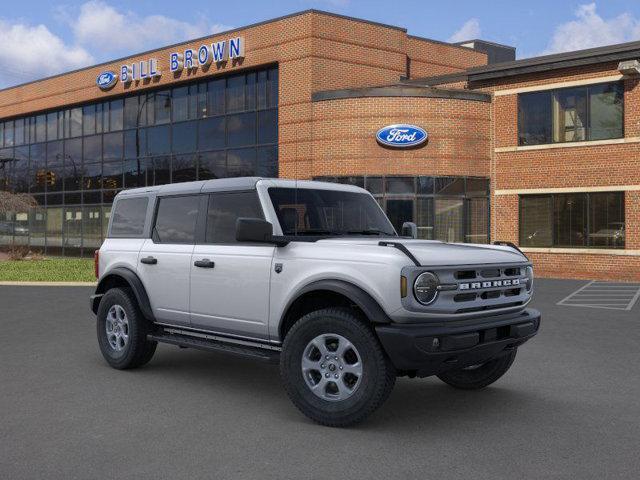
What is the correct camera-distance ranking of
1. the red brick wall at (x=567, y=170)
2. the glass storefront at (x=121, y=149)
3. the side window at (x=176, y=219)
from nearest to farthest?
1. the side window at (x=176, y=219)
2. the red brick wall at (x=567, y=170)
3. the glass storefront at (x=121, y=149)

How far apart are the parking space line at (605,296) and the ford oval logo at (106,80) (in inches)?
905

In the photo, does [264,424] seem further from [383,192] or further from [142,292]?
[383,192]

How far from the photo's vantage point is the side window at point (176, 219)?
6949 millimetres

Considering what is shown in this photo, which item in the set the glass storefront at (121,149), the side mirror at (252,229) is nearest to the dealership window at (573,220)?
the glass storefront at (121,149)

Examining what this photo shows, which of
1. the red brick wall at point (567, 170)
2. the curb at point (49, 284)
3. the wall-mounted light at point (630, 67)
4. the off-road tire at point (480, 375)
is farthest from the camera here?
the red brick wall at point (567, 170)

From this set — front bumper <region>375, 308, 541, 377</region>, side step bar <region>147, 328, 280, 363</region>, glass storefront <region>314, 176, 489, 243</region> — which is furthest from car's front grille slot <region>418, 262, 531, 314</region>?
glass storefront <region>314, 176, 489, 243</region>

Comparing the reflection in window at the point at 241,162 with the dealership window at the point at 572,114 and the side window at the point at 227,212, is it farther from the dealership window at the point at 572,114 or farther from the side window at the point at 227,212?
the side window at the point at 227,212

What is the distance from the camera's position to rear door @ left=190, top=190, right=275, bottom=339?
6.00m

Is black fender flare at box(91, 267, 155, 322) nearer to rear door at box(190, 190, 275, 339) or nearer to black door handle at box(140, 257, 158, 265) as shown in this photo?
black door handle at box(140, 257, 158, 265)

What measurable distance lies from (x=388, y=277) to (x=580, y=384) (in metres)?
3.04

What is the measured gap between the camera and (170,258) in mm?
6914

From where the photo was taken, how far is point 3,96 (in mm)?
38719

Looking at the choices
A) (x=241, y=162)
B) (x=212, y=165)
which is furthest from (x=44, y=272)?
(x=241, y=162)

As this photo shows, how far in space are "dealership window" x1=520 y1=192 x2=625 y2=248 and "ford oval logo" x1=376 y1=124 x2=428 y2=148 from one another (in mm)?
4164
